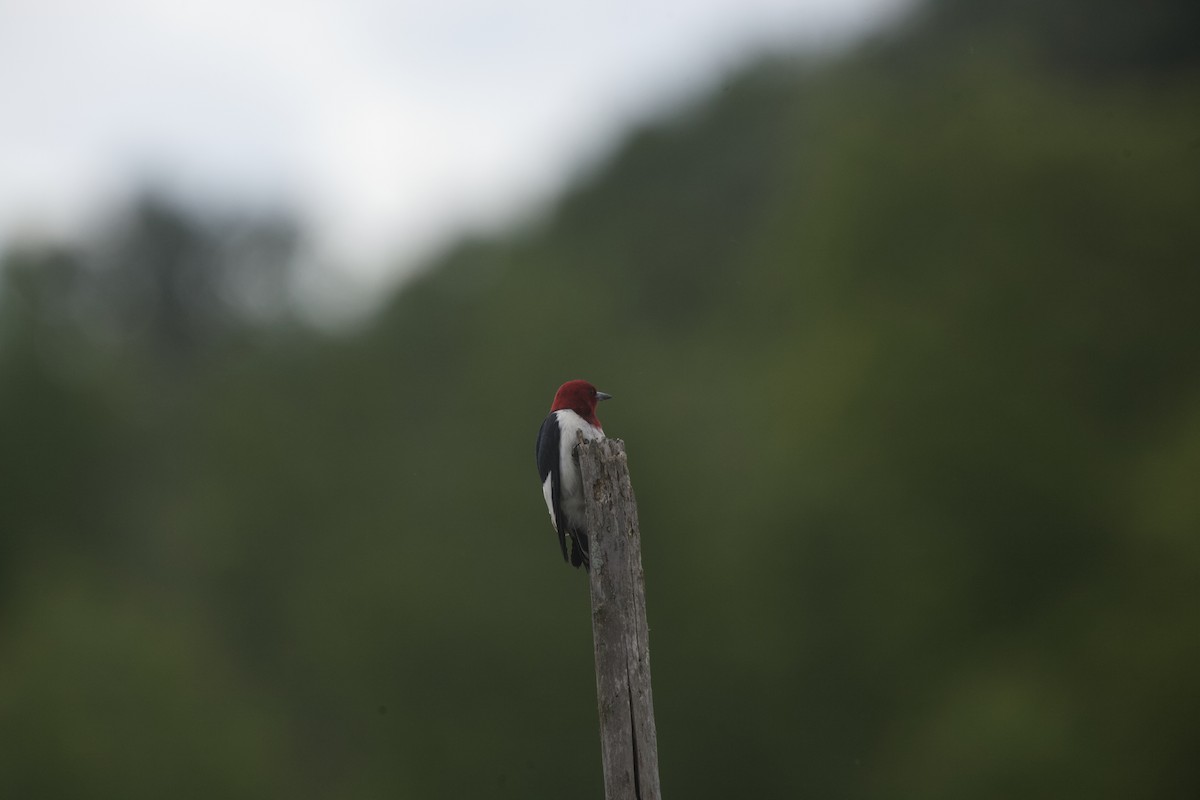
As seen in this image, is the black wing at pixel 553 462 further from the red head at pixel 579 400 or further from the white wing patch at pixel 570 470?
the red head at pixel 579 400

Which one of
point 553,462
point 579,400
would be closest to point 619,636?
point 553,462

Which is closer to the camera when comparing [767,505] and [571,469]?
[571,469]

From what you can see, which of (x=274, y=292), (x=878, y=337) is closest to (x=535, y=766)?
(x=878, y=337)

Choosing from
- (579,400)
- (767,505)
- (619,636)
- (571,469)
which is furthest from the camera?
(767,505)

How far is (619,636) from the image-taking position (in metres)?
4.95

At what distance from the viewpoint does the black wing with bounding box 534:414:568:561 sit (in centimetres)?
702

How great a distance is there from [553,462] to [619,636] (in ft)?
7.25

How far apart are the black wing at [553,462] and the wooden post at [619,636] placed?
5.87ft

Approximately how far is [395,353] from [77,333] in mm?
8232

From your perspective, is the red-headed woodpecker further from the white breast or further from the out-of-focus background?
the out-of-focus background

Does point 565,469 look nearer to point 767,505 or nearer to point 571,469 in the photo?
point 571,469

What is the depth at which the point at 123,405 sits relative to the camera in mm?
26500

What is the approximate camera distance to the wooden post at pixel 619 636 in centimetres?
484

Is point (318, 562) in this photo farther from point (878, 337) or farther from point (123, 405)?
point (878, 337)
